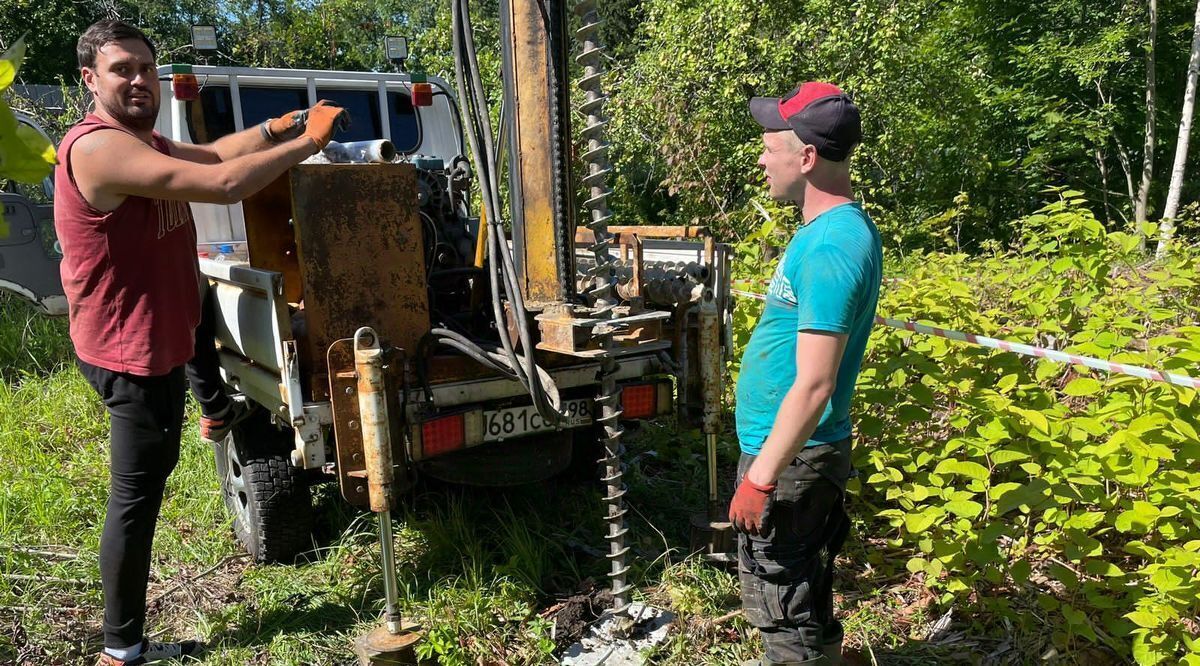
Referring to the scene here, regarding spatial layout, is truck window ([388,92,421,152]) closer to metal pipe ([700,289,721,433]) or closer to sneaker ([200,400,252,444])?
sneaker ([200,400,252,444])

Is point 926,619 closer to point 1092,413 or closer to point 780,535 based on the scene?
point 1092,413

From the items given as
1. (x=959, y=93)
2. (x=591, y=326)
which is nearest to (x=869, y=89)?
(x=959, y=93)

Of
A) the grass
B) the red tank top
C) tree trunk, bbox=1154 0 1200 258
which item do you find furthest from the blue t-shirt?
tree trunk, bbox=1154 0 1200 258

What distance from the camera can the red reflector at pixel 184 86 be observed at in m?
4.61

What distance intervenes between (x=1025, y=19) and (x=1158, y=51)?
2262 millimetres

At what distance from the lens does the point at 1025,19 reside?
1532 centimetres

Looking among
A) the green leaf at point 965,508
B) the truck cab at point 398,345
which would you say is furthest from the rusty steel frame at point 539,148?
the green leaf at point 965,508

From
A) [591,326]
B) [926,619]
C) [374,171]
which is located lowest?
[926,619]

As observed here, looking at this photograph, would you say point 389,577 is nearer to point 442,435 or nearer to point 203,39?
point 442,435

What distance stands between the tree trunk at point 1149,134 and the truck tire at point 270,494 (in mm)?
14131

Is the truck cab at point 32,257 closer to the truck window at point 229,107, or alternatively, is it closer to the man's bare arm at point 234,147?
→ the truck window at point 229,107

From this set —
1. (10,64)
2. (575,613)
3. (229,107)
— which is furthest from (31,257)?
(10,64)

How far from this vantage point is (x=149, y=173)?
2.54 meters

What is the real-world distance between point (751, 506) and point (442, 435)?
1344 mm
